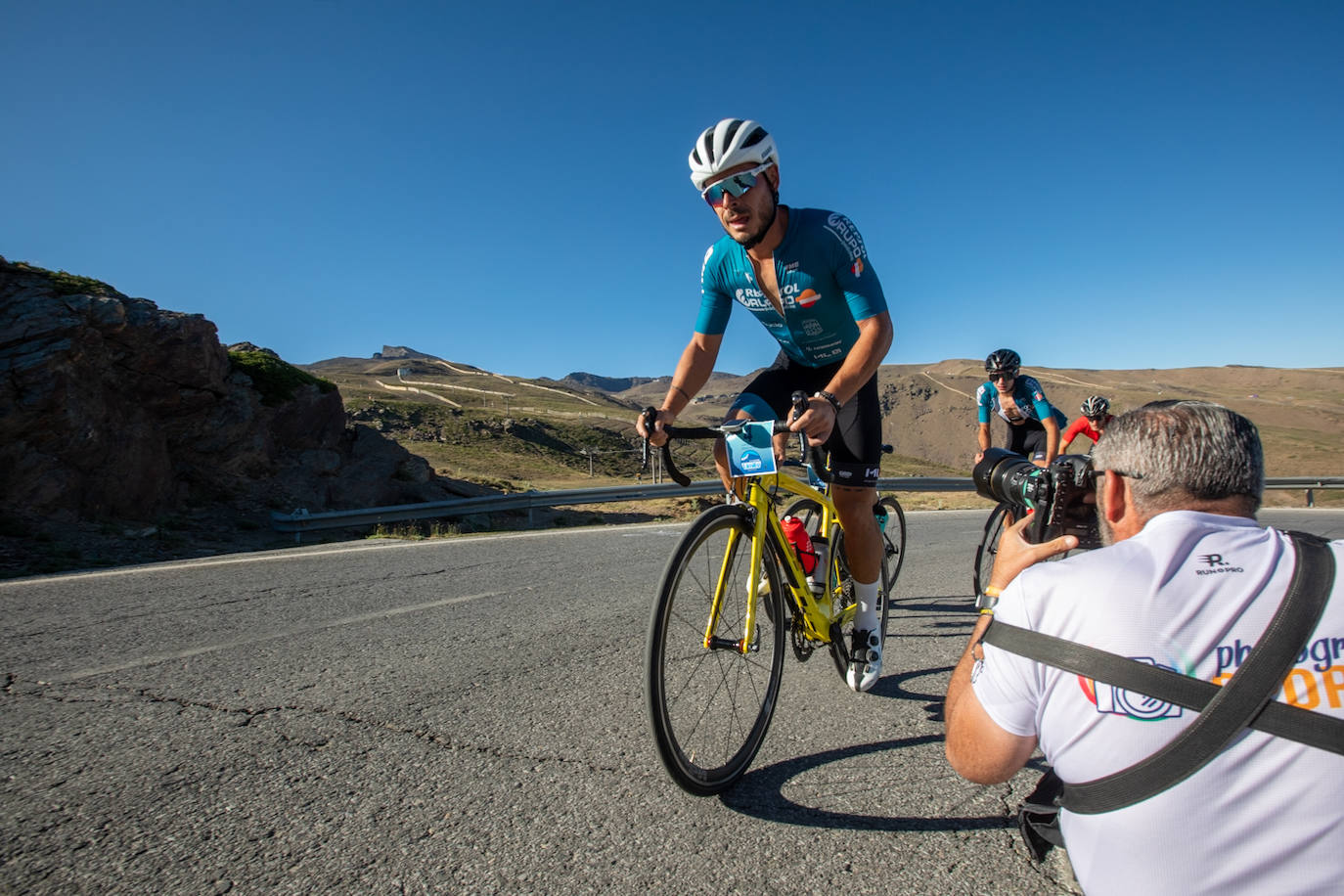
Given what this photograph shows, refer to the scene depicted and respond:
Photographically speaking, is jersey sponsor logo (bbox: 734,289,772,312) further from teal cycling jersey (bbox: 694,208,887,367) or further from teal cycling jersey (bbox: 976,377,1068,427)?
teal cycling jersey (bbox: 976,377,1068,427)

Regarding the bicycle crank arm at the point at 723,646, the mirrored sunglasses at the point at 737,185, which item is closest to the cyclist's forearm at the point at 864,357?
the mirrored sunglasses at the point at 737,185

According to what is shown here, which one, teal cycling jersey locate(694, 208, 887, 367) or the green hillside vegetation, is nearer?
teal cycling jersey locate(694, 208, 887, 367)

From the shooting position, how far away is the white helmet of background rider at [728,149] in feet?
9.50

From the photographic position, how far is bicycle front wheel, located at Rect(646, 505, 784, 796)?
2.26 metres

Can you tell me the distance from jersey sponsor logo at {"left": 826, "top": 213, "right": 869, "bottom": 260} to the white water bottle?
Result: 4.11 feet

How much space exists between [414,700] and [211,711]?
772 millimetres

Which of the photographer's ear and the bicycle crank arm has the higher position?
the photographer's ear

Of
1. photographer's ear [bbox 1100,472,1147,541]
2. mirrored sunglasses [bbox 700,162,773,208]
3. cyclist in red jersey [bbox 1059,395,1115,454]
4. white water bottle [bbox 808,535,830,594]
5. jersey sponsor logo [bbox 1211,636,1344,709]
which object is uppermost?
mirrored sunglasses [bbox 700,162,773,208]

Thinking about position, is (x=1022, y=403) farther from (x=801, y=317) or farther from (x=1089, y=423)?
(x=801, y=317)

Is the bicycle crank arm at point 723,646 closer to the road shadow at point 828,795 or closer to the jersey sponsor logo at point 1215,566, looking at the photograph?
the road shadow at point 828,795

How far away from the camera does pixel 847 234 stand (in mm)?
3098

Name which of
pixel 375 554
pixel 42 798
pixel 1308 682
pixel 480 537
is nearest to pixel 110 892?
pixel 42 798

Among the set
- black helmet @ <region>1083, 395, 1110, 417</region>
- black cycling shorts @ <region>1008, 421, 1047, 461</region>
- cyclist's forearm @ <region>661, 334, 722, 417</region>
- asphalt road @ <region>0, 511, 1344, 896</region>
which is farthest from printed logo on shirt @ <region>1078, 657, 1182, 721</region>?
black cycling shorts @ <region>1008, 421, 1047, 461</region>

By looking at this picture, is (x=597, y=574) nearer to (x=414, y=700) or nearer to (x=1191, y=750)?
(x=414, y=700)
